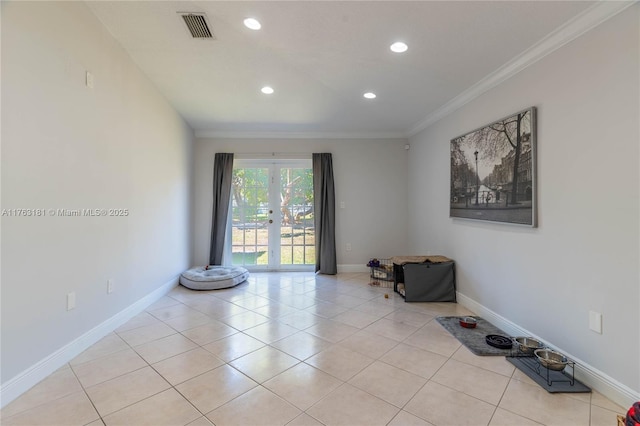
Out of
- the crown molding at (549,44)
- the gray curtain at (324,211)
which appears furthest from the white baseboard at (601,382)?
the gray curtain at (324,211)

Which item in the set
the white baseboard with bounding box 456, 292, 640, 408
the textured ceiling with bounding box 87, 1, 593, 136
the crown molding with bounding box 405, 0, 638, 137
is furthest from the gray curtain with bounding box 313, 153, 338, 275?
the white baseboard with bounding box 456, 292, 640, 408

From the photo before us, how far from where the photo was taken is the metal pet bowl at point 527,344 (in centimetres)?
232

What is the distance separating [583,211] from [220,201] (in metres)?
4.71

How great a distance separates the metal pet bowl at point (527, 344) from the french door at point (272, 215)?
11.5ft

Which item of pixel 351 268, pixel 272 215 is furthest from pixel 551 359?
pixel 272 215

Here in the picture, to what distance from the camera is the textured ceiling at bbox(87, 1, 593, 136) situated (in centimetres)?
205

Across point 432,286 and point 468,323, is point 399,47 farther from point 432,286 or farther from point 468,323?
point 432,286

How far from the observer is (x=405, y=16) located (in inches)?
82.7

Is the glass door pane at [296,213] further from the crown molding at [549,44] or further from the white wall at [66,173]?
the crown molding at [549,44]

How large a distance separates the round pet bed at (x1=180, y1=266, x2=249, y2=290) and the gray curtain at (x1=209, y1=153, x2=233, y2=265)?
0.48 meters

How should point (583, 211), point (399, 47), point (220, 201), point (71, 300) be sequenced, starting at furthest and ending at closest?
1. point (220, 201)
2. point (399, 47)
3. point (71, 300)
4. point (583, 211)

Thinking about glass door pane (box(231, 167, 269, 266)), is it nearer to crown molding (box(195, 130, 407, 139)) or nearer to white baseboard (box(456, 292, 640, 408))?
crown molding (box(195, 130, 407, 139))

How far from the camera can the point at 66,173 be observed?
2111 mm

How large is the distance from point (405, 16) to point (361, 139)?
3227mm
